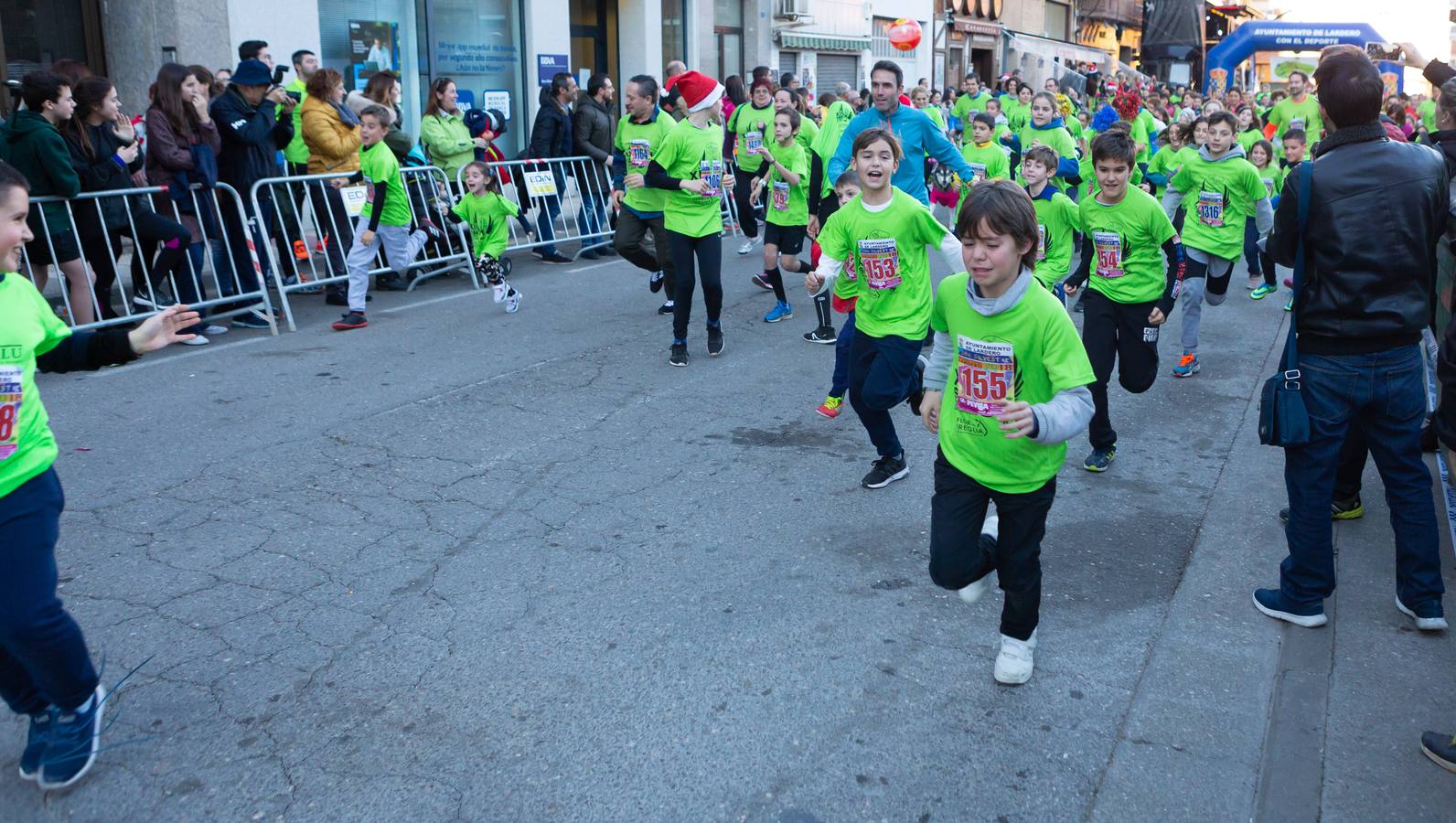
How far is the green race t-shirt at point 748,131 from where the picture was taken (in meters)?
11.9

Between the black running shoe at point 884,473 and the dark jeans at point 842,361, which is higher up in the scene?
the dark jeans at point 842,361

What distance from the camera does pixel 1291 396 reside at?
4117 millimetres

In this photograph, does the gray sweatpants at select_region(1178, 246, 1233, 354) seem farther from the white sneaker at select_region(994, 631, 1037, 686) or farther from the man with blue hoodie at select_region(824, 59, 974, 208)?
the white sneaker at select_region(994, 631, 1037, 686)

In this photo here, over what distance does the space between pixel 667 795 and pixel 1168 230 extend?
4.26m

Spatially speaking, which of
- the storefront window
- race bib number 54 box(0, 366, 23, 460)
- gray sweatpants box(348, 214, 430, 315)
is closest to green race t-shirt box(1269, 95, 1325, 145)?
gray sweatpants box(348, 214, 430, 315)

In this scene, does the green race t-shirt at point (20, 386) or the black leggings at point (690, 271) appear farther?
the black leggings at point (690, 271)

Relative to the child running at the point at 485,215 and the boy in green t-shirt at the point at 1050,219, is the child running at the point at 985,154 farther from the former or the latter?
the child running at the point at 485,215

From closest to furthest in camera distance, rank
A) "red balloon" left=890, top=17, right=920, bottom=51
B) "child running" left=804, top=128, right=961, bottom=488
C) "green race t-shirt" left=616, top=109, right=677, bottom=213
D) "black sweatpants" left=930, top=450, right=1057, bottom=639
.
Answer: "black sweatpants" left=930, top=450, right=1057, bottom=639, "child running" left=804, top=128, right=961, bottom=488, "green race t-shirt" left=616, top=109, right=677, bottom=213, "red balloon" left=890, top=17, right=920, bottom=51

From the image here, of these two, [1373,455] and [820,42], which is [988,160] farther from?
[820,42]

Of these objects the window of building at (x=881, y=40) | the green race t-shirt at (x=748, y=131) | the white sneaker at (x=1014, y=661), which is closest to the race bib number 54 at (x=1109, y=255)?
the white sneaker at (x=1014, y=661)

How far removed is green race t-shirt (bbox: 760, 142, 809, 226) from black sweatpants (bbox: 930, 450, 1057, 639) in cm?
601

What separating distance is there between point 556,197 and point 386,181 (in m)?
3.64

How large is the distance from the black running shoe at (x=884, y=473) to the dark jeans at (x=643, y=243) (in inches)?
133

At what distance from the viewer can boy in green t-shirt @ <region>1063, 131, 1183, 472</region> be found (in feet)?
20.5
